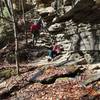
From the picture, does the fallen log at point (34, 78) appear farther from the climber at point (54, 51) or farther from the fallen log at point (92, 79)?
the climber at point (54, 51)

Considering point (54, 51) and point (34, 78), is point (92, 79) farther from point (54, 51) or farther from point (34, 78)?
point (54, 51)

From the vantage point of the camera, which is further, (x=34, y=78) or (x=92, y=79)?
(x=34, y=78)

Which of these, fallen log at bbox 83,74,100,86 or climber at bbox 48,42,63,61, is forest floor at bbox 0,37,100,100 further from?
climber at bbox 48,42,63,61

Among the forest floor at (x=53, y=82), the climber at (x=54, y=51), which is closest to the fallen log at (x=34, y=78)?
the forest floor at (x=53, y=82)

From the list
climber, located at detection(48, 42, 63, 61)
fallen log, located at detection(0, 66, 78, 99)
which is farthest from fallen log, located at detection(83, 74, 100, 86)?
climber, located at detection(48, 42, 63, 61)

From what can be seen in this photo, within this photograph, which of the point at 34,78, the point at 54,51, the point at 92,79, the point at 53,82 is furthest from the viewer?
the point at 54,51

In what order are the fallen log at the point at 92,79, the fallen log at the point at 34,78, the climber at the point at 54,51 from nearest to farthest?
the fallen log at the point at 92,79
the fallen log at the point at 34,78
the climber at the point at 54,51

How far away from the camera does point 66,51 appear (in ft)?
72.0

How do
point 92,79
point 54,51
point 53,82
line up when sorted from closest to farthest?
point 92,79 < point 53,82 < point 54,51

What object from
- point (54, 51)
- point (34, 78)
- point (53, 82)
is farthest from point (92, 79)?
point (54, 51)

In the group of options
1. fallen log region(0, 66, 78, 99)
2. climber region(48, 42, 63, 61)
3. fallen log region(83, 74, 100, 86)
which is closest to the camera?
fallen log region(83, 74, 100, 86)

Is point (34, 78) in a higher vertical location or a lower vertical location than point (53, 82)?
higher

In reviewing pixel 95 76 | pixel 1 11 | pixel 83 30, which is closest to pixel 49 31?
pixel 83 30

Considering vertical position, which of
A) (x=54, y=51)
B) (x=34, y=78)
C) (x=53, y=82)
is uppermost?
(x=54, y=51)
